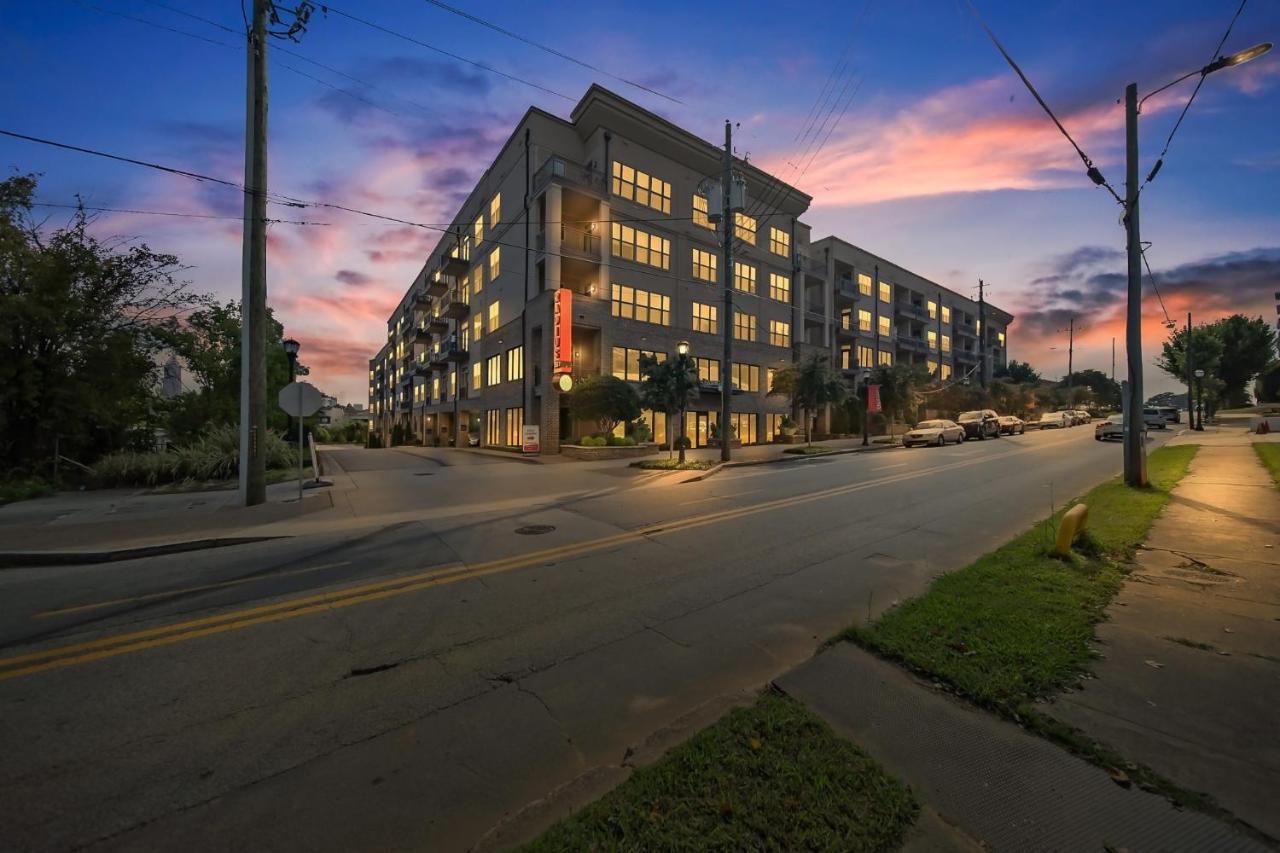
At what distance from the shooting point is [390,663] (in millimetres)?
3920

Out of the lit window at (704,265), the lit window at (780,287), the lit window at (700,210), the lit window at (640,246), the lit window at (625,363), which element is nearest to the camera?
the lit window at (625,363)

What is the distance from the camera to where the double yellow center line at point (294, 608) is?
157 inches

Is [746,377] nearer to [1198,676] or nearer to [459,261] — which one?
[459,261]

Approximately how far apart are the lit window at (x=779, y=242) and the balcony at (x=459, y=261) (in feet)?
78.7

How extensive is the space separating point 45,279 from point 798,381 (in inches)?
1122

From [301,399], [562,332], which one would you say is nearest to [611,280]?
[562,332]

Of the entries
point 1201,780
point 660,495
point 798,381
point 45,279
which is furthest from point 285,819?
point 798,381

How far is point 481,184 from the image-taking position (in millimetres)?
38531

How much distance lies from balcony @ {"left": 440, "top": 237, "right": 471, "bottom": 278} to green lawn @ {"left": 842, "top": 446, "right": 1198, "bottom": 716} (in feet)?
137

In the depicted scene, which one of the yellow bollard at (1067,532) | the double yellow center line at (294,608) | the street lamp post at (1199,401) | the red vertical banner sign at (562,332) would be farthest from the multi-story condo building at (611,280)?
the street lamp post at (1199,401)

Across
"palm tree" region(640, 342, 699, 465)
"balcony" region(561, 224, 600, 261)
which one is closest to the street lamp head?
"palm tree" region(640, 342, 699, 465)

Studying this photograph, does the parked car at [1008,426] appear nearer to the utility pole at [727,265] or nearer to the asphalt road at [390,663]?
the utility pole at [727,265]

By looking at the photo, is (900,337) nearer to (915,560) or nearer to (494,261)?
(494,261)

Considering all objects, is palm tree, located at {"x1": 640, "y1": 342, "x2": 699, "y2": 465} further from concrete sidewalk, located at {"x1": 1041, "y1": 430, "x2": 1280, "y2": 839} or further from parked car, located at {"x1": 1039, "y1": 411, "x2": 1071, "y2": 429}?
parked car, located at {"x1": 1039, "y1": 411, "x2": 1071, "y2": 429}
